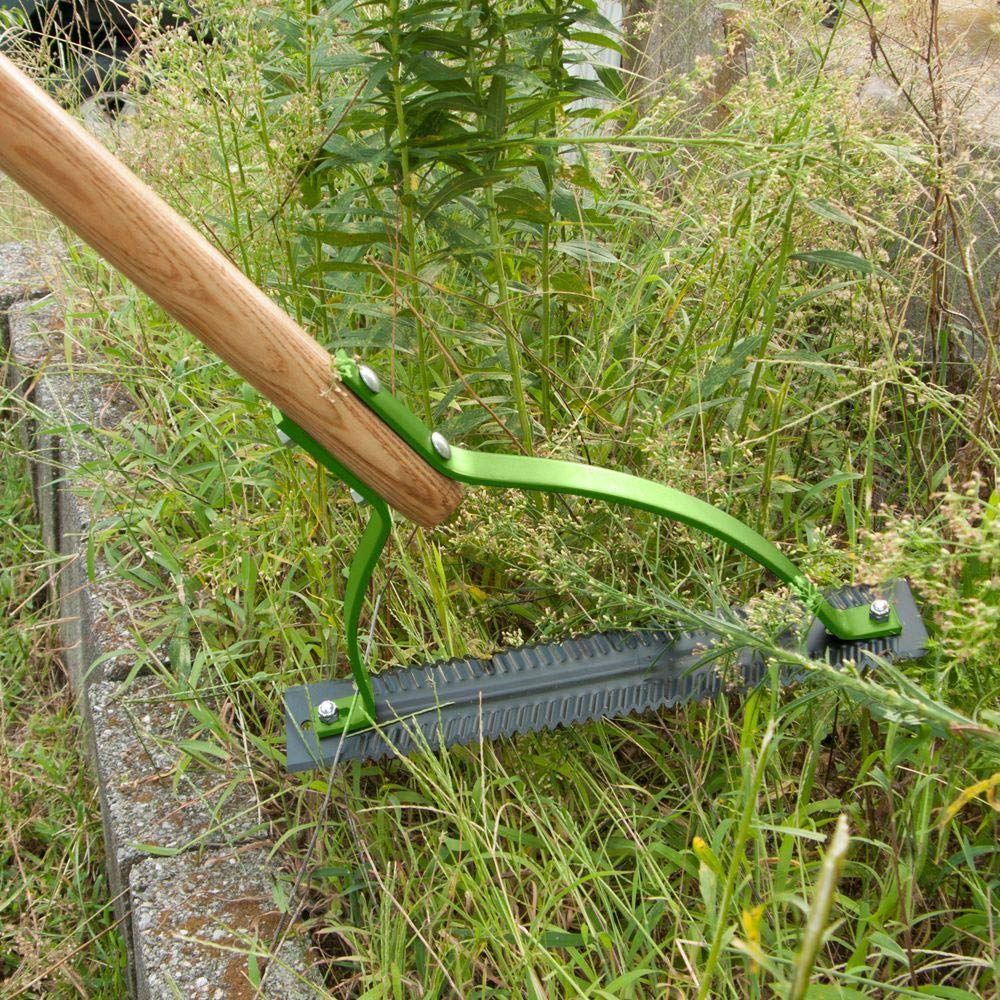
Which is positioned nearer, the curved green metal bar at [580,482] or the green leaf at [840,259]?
the curved green metal bar at [580,482]

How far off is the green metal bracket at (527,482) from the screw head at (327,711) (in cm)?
17

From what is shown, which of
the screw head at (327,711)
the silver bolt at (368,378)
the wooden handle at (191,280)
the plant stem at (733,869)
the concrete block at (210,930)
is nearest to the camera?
the plant stem at (733,869)

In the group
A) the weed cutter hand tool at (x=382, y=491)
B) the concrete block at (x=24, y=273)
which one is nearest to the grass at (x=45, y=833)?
the weed cutter hand tool at (x=382, y=491)

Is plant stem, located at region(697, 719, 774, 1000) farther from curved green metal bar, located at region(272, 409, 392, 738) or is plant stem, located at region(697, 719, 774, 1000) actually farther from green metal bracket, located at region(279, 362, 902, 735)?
curved green metal bar, located at region(272, 409, 392, 738)

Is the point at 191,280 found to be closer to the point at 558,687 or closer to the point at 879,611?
the point at 558,687

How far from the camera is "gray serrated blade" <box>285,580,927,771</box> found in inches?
58.2

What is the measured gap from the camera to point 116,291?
2732mm

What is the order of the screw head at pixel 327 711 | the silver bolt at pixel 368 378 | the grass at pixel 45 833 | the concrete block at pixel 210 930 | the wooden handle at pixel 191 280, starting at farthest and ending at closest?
1. the grass at pixel 45 833
2. the screw head at pixel 327 711
3. the concrete block at pixel 210 930
4. the silver bolt at pixel 368 378
5. the wooden handle at pixel 191 280

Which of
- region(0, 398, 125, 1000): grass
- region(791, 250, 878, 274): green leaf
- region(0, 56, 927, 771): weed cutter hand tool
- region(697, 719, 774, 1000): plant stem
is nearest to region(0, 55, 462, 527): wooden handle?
region(0, 56, 927, 771): weed cutter hand tool

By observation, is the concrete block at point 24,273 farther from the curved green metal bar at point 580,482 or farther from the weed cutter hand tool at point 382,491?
the curved green metal bar at point 580,482

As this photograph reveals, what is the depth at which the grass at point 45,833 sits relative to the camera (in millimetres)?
1738

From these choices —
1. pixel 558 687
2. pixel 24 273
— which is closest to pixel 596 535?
pixel 558 687

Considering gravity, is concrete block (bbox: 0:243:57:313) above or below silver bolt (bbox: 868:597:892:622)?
above

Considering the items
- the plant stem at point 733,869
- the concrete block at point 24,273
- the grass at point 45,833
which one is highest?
the concrete block at point 24,273
